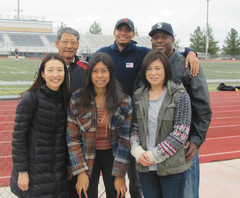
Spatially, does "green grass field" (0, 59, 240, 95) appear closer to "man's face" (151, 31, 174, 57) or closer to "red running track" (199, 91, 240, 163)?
"red running track" (199, 91, 240, 163)

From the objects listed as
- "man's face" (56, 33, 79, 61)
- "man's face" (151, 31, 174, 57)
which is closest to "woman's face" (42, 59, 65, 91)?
"man's face" (56, 33, 79, 61)

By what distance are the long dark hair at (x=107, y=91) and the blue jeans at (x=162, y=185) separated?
62 cm

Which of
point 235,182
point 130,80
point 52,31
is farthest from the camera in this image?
point 52,31

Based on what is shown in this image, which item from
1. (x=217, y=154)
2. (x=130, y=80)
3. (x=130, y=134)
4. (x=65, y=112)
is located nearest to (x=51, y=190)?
(x=65, y=112)

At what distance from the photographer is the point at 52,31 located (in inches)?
2426

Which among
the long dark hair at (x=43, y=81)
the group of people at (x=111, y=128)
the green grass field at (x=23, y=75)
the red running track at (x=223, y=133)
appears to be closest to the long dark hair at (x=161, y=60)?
the group of people at (x=111, y=128)

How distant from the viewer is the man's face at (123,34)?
2.98 meters

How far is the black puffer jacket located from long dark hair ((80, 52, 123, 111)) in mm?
232

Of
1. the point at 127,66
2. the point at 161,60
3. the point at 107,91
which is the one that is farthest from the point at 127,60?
the point at 161,60

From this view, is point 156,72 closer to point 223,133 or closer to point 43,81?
point 43,81

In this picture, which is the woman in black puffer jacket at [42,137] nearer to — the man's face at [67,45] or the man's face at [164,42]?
the man's face at [67,45]

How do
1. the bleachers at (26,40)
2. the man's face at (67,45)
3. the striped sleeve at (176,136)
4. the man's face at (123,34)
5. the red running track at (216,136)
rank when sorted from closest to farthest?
1. the striped sleeve at (176,136)
2. the man's face at (67,45)
3. the man's face at (123,34)
4. the red running track at (216,136)
5. the bleachers at (26,40)

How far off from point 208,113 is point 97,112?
3.03 ft

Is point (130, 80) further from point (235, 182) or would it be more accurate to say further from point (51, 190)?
point (235, 182)
